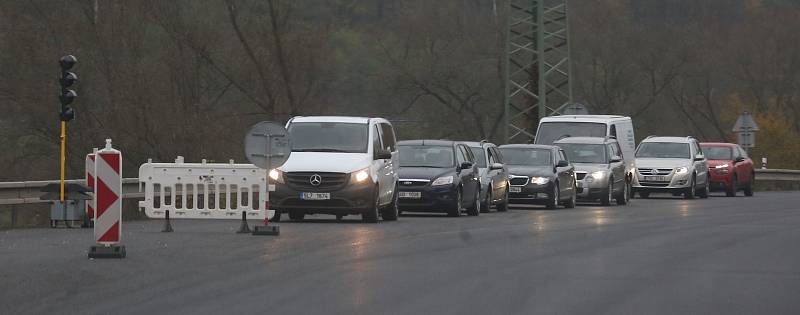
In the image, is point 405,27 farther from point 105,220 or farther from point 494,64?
point 105,220

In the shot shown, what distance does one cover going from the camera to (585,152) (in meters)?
40.5

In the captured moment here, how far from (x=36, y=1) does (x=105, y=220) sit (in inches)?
1192

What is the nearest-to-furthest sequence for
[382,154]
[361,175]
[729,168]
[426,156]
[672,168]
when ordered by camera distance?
[361,175] < [382,154] < [426,156] < [672,168] < [729,168]

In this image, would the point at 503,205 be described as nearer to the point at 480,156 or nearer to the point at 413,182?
the point at 480,156

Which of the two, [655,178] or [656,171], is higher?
[656,171]

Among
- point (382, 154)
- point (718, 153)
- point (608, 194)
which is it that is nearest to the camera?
point (382, 154)

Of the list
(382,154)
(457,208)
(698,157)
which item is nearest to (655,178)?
(698,157)

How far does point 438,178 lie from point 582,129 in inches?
581

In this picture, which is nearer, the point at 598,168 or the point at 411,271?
the point at 411,271

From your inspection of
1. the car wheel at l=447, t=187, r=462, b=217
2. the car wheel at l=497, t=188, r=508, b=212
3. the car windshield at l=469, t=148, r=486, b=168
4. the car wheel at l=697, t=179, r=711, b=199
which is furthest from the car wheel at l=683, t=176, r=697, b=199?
the car wheel at l=447, t=187, r=462, b=217

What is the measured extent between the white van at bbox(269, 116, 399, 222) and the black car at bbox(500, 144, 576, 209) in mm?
8479

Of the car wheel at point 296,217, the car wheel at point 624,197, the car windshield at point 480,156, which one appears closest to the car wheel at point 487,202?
the car windshield at point 480,156

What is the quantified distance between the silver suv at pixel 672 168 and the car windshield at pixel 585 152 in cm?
425

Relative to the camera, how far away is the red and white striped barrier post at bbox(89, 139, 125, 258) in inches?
656
